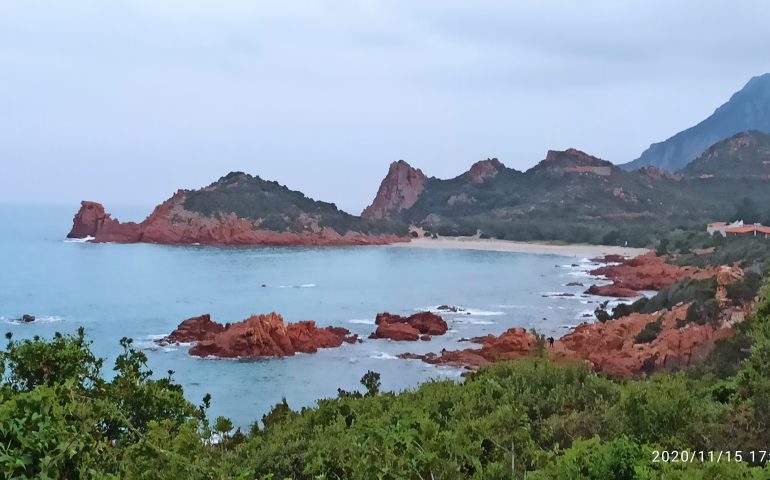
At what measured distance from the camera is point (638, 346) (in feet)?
72.3

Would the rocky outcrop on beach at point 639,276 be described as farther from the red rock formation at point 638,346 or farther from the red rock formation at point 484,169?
the red rock formation at point 484,169

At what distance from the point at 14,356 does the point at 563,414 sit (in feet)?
20.3

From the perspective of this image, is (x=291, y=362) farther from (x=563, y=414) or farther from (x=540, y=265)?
(x=540, y=265)

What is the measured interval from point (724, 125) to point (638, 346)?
494ft

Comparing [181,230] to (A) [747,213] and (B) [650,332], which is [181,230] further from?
(B) [650,332]

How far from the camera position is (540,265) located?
62938 mm

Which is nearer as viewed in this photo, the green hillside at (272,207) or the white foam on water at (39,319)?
the white foam on water at (39,319)

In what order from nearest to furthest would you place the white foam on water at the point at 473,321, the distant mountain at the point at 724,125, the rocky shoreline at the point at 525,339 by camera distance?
the rocky shoreline at the point at 525,339
the white foam on water at the point at 473,321
the distant mountain at the point at 724,125

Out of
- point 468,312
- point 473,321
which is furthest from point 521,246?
point 473,321

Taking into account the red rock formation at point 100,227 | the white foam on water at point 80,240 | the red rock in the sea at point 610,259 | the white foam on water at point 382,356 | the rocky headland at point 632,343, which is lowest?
the white foam on water at point 382,356

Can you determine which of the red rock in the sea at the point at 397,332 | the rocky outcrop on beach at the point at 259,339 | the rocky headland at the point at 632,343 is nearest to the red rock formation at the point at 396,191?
the red rock in the sea at the point at 397,332

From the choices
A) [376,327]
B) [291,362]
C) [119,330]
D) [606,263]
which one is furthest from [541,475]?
[606,263]

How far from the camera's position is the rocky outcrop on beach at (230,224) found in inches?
3125

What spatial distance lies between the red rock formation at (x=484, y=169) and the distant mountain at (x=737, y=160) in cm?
2848
